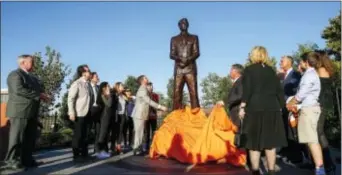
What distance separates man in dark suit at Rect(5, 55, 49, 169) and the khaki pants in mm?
4535

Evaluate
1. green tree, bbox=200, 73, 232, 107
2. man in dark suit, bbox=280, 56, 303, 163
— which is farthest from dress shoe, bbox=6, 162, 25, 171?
green tree, bbox=200, 73, 232, 107

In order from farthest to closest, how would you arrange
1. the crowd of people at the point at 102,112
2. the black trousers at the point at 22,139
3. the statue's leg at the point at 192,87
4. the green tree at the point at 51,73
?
the green tree at the point at 51,73, the statue's leg at the point at 192,87, the crowd of people at the point at 102,112, the black trousers at the point at 22,139

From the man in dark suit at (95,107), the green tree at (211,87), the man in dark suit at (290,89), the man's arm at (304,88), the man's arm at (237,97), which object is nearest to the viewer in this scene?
the man's arm at (304,88)

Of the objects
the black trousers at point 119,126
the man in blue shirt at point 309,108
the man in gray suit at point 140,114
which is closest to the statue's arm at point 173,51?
the man in gray suit at point 140,114

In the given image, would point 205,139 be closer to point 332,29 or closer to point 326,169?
point 326,169

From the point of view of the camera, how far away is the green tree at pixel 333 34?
2722cm

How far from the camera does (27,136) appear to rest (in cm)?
690

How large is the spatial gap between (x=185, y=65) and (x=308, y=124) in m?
4.56

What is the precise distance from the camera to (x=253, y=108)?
5.11 meters

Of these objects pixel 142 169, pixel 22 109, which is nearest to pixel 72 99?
pixel 22 109

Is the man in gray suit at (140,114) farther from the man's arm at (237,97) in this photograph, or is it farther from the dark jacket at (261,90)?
the dark jacket at (261,90)

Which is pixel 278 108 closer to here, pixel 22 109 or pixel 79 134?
pixel 79 134

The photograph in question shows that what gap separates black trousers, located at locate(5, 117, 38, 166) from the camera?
6293 millimetres

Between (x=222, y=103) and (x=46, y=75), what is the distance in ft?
64.7
